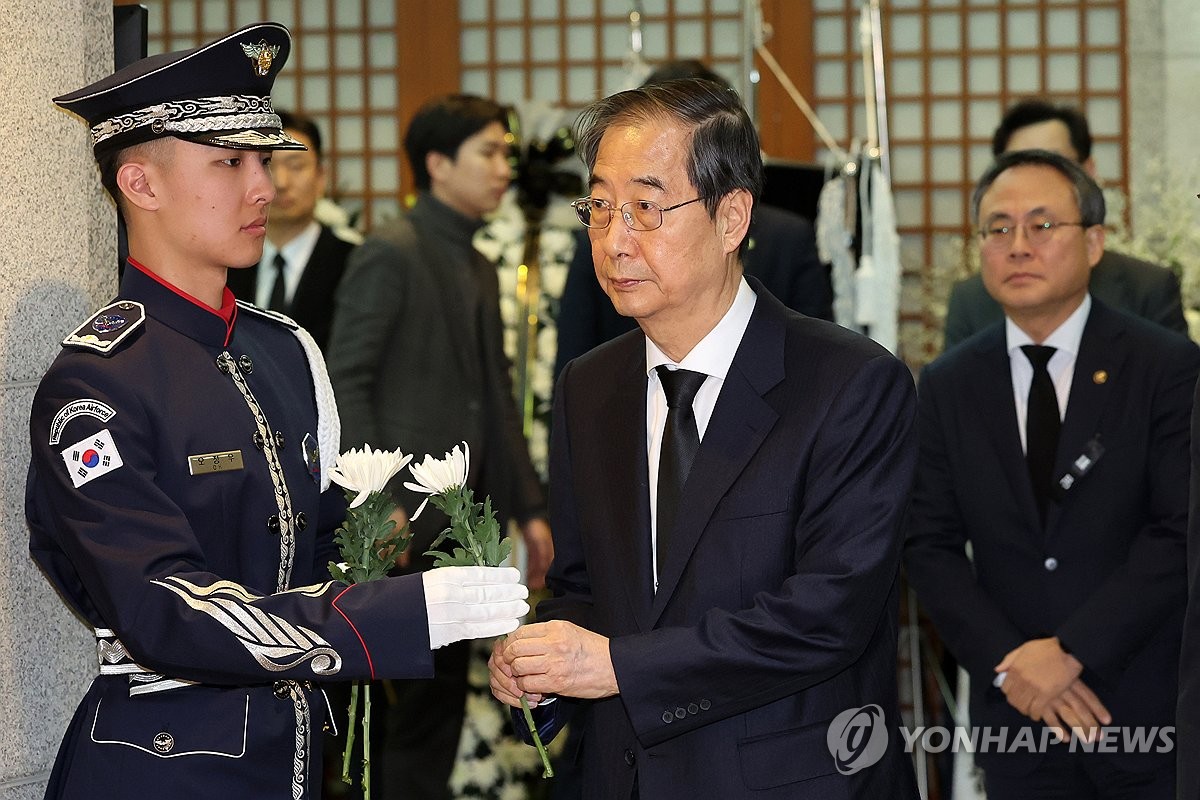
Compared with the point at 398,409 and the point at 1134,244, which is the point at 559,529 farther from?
the point at 1134,244

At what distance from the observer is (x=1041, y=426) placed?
10.2 feet

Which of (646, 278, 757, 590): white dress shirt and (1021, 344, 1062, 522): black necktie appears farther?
(1021, 344, 1062, 522): black necktie

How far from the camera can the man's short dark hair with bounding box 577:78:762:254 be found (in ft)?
6.82

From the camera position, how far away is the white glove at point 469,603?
6.16 ft

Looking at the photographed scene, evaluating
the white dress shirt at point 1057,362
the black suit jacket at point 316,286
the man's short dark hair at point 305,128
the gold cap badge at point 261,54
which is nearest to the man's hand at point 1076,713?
the white dress shirt at point 1057,362

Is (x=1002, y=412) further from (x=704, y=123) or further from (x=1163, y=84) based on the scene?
(x=1163, y=84)

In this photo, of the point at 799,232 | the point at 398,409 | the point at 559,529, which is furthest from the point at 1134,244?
the point at 559,529

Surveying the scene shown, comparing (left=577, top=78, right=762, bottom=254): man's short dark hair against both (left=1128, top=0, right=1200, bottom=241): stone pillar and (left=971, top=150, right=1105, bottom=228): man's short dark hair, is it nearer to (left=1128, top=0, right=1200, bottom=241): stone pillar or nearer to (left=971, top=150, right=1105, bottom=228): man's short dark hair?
(left=971, top=150, right=1105, bottom=228): man's short dark hair

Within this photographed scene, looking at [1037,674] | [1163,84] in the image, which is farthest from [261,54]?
[1163,84]

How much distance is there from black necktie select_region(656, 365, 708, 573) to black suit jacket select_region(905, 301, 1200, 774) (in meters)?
1.20

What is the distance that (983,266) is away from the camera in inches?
128

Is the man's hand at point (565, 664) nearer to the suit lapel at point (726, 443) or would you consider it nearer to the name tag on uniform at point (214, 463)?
the suit lapel at point (726, 443)

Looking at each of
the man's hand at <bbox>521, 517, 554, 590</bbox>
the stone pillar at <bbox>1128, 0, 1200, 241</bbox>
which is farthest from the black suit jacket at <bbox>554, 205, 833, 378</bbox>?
the stone pillar at <bbox>1128, 0, 1200, 241</bbox>

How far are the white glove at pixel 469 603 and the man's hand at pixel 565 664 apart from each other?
6 centimetres
